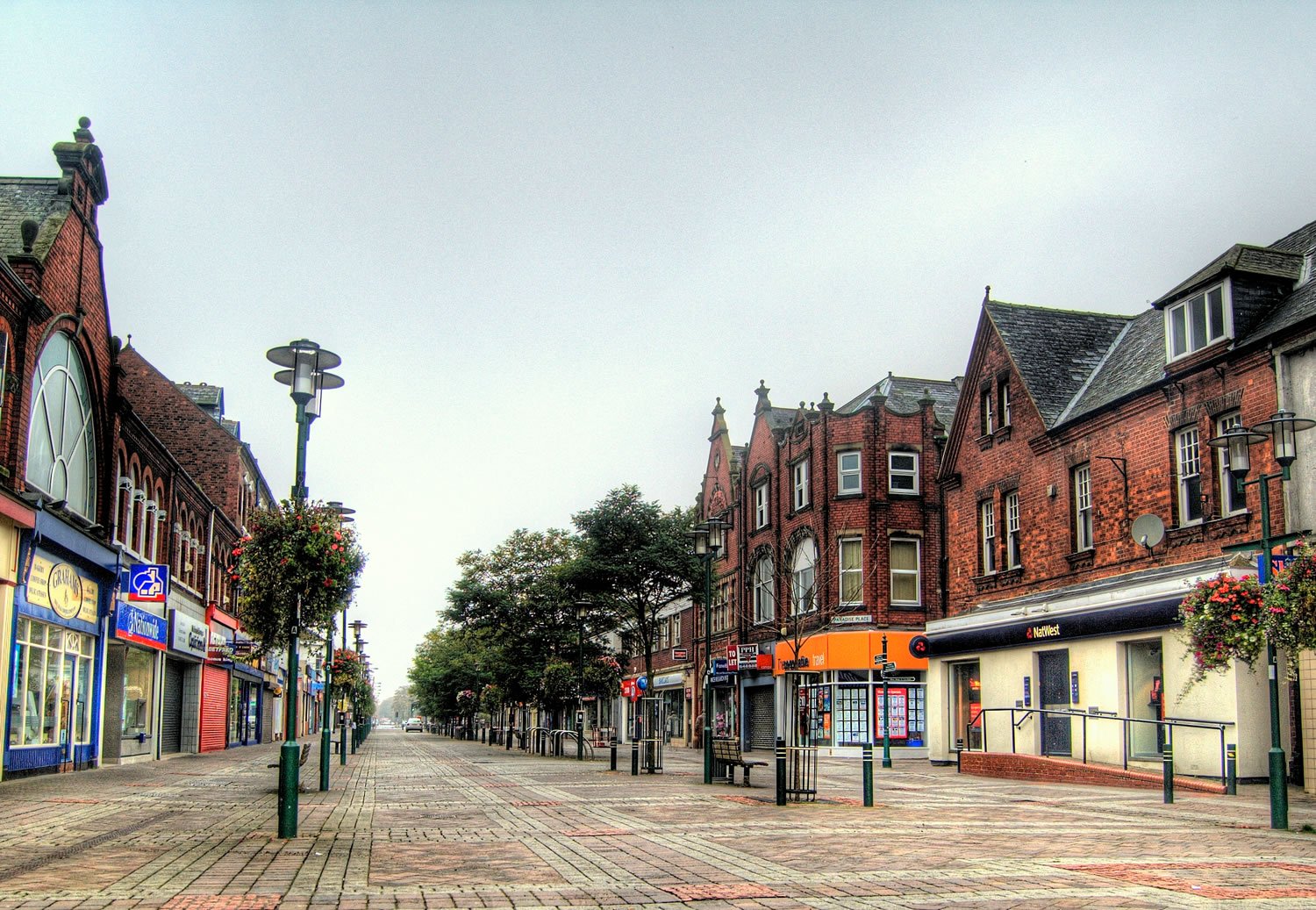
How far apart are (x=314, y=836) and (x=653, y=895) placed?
5698mm

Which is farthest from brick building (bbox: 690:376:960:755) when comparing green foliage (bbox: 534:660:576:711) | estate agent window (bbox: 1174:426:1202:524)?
estate agent window (bbox: 1174:426:1202:524)

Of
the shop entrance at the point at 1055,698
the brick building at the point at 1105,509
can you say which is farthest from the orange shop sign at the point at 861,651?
the shop entrance at the point at 1055,698

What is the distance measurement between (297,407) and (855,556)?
95.8 feet

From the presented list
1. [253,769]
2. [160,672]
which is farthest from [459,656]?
[253,769]

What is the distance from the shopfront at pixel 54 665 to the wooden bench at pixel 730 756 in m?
13.2

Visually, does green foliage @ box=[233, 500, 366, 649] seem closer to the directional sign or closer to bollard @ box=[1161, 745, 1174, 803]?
bollard @ box=[1161, 745, 1174, 803]

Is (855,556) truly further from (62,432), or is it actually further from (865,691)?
(62,432)

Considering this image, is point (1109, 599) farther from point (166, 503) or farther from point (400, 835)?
point (166, 503)

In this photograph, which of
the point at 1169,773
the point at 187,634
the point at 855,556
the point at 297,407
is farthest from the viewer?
the point at 855,556

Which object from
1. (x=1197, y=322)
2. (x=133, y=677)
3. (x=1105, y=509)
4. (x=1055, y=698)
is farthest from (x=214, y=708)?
(x=1197, y=322)

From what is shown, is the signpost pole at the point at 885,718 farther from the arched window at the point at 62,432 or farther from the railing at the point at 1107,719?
the arched window at the point at 62,432

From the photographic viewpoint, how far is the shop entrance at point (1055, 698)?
27969 millimetres

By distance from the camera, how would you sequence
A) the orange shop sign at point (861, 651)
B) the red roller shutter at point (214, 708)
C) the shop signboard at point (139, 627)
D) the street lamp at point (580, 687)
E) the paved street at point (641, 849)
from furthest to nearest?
the red roller shutter at point (214, 708)
the orange shop sign at point (861, 651)
the street lamp at point (580, 687)
the shop signboard at point (139, 627)
the paved street at point (641, 849)

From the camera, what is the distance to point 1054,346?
32.0 m
